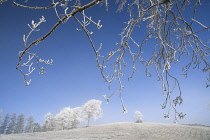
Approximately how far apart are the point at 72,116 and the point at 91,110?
46.4 feet

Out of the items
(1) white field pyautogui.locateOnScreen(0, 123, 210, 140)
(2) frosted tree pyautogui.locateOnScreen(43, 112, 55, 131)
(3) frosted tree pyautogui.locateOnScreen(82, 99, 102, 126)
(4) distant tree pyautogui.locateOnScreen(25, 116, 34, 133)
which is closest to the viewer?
(1) white field pyautogui.locateOnScreen(0, 123, 210, 140)

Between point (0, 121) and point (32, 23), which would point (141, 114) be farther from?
point (32, 23)

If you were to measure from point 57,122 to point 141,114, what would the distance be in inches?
1618

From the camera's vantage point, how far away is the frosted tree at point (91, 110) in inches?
2633

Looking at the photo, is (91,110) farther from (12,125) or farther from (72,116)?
(12,125)

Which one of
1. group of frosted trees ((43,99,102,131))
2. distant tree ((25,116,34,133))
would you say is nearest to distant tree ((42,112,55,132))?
group of frosted trees ((43,99,102,131))

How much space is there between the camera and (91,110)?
222ft

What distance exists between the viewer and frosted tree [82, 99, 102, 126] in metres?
66.9

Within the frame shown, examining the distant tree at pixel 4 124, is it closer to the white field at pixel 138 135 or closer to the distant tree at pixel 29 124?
the distant tree at pixel 29 124

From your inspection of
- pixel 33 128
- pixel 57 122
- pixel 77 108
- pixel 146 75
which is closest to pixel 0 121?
pixel 33 128

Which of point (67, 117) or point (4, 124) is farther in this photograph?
point (4, 124)

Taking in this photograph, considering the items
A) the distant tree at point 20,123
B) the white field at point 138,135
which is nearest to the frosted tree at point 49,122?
the distant tree at point 20,123

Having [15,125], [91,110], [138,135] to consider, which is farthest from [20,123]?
[138,135]

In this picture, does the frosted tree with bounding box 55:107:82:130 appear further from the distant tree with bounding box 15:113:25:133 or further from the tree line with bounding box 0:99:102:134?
the distant tree with bounding box 15:113:25:133
